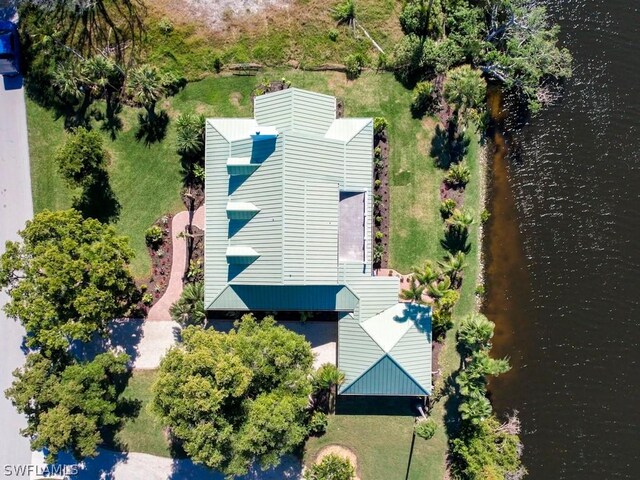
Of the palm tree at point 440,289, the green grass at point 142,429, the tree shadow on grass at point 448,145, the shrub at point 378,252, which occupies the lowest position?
the green grass at point 142,429

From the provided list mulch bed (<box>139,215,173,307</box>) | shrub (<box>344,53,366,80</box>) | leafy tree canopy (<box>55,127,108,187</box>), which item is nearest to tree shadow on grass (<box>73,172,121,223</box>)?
leafy tree canopy (<box>55,127,108,187</box>)

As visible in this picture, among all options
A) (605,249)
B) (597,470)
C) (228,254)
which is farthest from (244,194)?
(597,470)

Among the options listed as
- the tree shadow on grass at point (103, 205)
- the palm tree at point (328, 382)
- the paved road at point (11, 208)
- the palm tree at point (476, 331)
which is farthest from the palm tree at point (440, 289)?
the paved road at point (11, 208)

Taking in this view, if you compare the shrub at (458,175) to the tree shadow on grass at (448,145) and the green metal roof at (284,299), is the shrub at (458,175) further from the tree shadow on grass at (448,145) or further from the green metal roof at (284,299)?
the green metal roof at (284,299)

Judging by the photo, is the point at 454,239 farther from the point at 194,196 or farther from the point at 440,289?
the point at 194,196

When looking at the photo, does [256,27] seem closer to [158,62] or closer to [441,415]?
[158,62]

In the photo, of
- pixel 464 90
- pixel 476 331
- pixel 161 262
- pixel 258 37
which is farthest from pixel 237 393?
pixel 258 37
